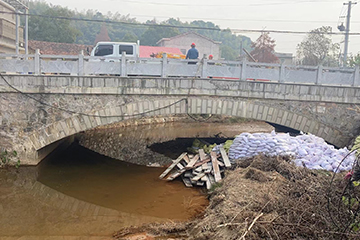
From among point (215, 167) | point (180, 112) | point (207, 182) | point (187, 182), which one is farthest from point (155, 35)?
point (207, 182)

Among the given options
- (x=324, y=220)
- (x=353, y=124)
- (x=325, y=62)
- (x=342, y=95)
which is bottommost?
(x=324, y=220)

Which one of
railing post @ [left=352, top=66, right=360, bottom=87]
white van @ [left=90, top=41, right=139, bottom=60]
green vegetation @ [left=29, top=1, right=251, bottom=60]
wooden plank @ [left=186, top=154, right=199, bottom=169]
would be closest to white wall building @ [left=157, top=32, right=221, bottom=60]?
green vegetation @ [left=29, top=1, right=251, bottom=60]

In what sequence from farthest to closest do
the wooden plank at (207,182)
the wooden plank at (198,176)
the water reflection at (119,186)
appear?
the wooden plank at (198,176), the wooden plank at (207,182), the water reflection at (119,186)

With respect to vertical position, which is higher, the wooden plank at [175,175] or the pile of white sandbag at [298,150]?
the pile of white sandbag at [298,150]

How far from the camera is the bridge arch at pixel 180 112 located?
31.0 ft

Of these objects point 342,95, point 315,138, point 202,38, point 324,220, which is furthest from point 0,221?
point 202,38

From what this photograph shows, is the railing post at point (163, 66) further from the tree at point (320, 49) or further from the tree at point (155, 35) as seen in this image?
the tree at point (155, 35)

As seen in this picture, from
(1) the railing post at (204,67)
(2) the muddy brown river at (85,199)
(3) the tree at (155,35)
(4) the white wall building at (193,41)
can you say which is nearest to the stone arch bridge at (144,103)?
(1) the railing post at (204,67)

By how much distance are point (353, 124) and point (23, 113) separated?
9.65 metres

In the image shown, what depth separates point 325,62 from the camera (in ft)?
86.7

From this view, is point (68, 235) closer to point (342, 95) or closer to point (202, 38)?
point (342, 95)

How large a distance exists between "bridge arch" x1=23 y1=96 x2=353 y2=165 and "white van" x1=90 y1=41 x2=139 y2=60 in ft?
18.2

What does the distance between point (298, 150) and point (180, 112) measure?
11.3ft

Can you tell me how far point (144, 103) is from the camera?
9547mm
